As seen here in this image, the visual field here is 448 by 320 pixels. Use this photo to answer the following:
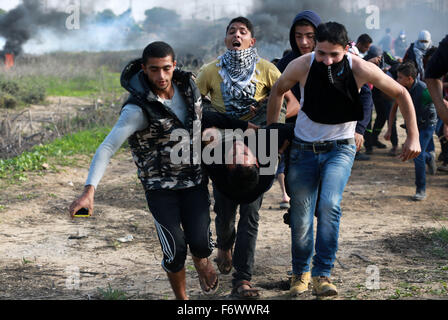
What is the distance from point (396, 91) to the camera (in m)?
3.79

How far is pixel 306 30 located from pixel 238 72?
2.44ft

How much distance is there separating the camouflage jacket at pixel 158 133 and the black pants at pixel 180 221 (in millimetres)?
73

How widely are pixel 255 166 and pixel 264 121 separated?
0.77 m

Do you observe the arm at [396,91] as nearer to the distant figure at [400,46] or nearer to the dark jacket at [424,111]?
the dark jacket at [424,111]

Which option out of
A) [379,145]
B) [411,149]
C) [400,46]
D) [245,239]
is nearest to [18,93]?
[379,145]

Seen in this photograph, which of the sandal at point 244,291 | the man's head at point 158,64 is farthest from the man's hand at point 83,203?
the sandal at point 244,291

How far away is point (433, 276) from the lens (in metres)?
4.39

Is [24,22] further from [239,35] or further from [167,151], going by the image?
[167,151]

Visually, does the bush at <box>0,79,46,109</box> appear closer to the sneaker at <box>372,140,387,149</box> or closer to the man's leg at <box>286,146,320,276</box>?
the sneaker at <box>372,140,387,149</box>

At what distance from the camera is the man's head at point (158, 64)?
3.54m

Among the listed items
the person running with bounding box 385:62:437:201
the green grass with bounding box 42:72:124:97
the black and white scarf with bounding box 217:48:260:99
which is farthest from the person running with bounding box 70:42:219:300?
the green grass with bounding box 42:72:124:97

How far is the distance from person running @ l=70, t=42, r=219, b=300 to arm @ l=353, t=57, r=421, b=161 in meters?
1.14

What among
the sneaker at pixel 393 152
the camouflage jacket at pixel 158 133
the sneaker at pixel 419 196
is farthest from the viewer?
the sneaker at pixel 393 152
